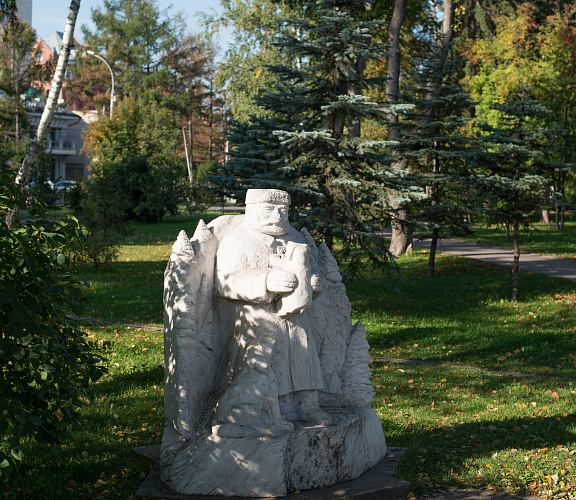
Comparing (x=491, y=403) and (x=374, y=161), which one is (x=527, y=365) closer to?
(x=491, y=403)

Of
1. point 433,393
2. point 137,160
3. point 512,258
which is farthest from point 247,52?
point 433,393

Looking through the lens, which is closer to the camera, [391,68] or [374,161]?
[374,161]

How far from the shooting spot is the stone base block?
4570 mm

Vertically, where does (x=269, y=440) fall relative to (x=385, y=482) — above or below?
above

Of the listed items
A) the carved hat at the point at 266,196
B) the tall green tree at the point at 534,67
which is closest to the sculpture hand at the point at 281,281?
the carved hat at the point at 266,196

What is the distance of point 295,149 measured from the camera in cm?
1168

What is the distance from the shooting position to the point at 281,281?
4.69 m

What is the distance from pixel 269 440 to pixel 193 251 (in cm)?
158

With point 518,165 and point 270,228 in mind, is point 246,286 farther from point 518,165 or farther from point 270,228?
point 518,165

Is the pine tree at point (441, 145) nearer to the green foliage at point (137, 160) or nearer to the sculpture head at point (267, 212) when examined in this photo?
the sculpture head at point (267, 212)

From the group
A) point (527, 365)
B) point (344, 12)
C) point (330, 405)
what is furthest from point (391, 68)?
point (330, 405)

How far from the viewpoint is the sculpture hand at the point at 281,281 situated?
15.4 ft

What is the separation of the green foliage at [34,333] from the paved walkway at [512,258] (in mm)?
14394

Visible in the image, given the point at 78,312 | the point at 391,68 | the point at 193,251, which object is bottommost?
the point at 78,312
